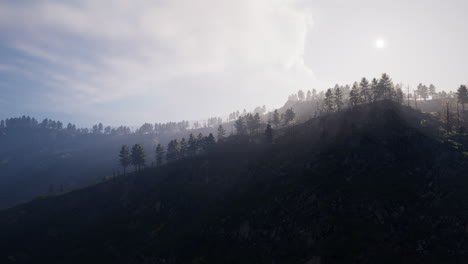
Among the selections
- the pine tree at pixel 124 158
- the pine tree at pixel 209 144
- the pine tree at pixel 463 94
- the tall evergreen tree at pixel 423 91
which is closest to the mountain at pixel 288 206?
the pine tree at pixel 209 144

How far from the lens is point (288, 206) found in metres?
46.1

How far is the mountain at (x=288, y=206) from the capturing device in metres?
33.6

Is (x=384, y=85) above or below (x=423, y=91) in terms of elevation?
below

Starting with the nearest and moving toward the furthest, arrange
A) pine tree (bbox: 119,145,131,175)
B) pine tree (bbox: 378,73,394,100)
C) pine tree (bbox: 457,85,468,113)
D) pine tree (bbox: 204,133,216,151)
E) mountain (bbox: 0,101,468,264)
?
mountain (bbox: 0,101,468,264) < pine tree (bbox: 457,85,468,113) < pine tree (bbox: 378,73,394,100) < pine tree (bbox: 204,133,216,151) < pine tree (bbox: 119,145,131,175)

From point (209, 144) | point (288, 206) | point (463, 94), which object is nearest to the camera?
point (288, 206)

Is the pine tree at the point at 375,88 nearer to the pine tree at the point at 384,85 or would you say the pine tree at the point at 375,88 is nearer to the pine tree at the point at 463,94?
the pine tree at the point at 384,85

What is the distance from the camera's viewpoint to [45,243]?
213 ft

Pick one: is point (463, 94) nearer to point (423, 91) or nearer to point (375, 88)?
point (375, 88)

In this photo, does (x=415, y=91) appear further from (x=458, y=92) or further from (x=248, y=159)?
(x=248, y=159)

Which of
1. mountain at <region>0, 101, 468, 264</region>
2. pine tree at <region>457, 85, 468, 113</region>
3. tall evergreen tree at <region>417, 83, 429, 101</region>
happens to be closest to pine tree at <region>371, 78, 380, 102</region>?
mountain at <region>0, 101, 468, 264</region>

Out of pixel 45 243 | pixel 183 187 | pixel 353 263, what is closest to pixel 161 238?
pixel 183 187

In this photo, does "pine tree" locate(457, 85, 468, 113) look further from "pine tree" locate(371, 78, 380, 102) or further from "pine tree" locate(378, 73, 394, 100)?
"pine tree" locate(371, 78, 380, 102)

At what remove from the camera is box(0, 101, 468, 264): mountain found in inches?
1321

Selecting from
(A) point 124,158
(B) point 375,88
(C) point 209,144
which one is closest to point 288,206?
(C) point 209,144
